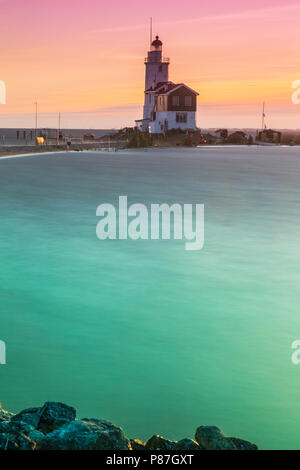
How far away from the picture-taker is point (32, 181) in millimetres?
36219

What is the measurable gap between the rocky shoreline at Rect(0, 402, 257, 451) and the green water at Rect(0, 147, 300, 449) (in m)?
1.08

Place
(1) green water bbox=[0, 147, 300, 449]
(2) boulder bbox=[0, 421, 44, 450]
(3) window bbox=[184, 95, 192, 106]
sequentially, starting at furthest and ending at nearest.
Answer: (3) window bbox=[184, 95, 192, 106], (1) green water bbox=[0, 147, 300, 449], (2) boulder bbox=[0, 421, 44, 450]

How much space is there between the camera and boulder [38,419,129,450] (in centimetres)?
510

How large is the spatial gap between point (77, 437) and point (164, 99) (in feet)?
264

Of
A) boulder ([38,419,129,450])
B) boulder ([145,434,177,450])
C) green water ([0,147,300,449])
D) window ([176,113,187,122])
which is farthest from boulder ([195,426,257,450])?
window ([176,113,187,122])

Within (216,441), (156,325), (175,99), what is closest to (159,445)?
(216,441)

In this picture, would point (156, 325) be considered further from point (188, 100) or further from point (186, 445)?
point (188, 100)

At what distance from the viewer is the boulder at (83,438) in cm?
510

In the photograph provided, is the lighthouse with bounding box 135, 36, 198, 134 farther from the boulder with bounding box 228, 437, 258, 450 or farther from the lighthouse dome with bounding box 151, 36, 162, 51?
the boulder with bounding box 228, 437, 258, 450

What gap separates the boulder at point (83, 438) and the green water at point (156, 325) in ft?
4.30

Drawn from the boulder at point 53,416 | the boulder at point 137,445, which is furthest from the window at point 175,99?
the boulder at point 137,445

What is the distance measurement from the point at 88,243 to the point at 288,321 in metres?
7.89

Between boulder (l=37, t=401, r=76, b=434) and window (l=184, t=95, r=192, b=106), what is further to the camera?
window (l=184, t=95, r=192, b=106)

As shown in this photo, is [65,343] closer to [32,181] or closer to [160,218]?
[160,218]
